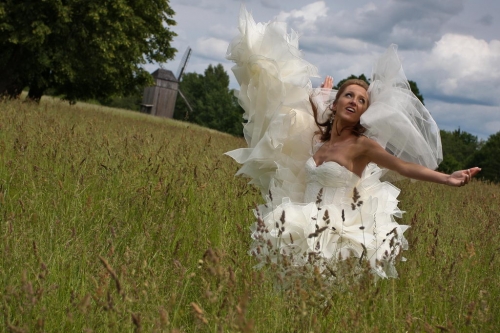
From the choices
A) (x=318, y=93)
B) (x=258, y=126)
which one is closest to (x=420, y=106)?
(x=318, y=93)

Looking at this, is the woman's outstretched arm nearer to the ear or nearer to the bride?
the bride

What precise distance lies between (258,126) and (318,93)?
554 millimetres

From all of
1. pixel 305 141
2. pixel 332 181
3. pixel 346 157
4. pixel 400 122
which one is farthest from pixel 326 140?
pixel 400 122

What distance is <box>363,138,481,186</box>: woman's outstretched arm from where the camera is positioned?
3.19m

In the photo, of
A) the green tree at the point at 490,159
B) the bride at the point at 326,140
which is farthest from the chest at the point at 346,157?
the green tree at the point at 490,159

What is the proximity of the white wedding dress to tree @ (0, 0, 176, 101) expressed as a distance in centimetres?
1399

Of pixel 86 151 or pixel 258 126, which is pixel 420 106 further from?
pixel 86 151

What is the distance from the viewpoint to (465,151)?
72.6 metres

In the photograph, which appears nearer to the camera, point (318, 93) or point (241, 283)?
point (241, 283)

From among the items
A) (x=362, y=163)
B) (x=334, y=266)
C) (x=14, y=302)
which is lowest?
(x=14, y=302)

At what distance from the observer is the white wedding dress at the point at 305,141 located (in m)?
3.48

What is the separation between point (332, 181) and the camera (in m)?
3.84

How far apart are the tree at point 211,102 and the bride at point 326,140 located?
52743mm

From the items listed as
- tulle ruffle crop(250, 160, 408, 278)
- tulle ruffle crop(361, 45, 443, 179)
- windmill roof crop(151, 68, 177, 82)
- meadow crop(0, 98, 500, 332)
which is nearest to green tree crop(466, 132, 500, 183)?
windmill roof crop(151, 68, 177, 82)
